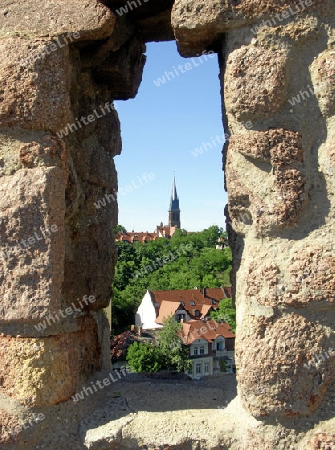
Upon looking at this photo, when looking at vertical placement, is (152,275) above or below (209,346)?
above

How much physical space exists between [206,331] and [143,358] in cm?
688

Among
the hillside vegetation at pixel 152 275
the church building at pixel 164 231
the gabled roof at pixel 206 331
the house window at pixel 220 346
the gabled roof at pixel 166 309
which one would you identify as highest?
the church building at pixel 164 231

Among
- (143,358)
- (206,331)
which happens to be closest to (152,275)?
(206,331)

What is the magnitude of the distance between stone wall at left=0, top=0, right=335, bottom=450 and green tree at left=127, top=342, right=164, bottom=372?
11.9m

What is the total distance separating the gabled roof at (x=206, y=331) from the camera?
1938cm

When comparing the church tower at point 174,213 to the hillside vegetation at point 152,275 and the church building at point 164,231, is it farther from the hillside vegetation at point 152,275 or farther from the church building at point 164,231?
the hillside vegetation at point 152,275

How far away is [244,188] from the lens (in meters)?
1.62

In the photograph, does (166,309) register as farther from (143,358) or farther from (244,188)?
(244,188)


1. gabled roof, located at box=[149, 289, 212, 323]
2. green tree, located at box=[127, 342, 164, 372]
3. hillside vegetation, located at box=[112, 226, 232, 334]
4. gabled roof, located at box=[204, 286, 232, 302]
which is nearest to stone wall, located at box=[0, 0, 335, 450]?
green tree, located at box=[127, 342, 164, 372]

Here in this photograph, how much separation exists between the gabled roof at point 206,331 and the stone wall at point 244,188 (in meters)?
17.4

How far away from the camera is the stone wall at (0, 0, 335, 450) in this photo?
1.53 meters

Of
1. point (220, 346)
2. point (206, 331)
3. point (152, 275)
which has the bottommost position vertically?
point (220, 346)

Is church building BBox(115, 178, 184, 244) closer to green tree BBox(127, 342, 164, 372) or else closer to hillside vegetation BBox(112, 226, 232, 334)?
hillside vegetation BBox(112, 226, 232, 334)

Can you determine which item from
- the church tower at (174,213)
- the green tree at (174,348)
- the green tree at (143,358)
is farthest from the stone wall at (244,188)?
the church tower at (174,213)
